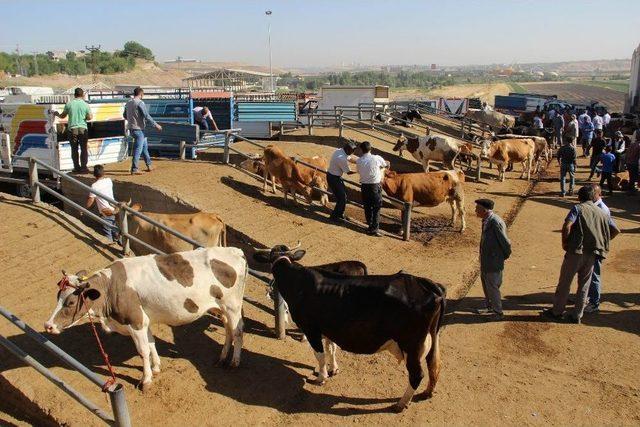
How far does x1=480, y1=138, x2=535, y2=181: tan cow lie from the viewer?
19.5 metres

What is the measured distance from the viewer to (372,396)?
613 cm

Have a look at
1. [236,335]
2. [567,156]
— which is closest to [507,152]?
[567,156]

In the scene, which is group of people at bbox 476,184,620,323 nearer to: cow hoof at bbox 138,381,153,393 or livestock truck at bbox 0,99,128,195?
cow hoof at bbox 138,381,153,393

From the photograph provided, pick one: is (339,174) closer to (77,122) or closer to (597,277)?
(77,122)

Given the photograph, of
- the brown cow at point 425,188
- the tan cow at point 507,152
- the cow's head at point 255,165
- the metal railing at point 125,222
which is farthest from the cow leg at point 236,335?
the tan cow at point 507,152

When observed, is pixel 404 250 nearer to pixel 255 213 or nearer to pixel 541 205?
pixel 255 213

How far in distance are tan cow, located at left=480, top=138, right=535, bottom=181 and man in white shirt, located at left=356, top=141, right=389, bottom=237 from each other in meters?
8.83

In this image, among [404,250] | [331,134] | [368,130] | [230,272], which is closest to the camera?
[230,272]

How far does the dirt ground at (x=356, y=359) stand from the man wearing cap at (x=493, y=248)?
1.76 ft

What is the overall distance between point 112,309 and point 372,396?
9.92ft

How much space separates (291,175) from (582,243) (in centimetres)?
667

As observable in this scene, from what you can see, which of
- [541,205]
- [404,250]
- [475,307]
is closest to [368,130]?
[541,205]

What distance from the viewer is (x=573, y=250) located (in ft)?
25.3

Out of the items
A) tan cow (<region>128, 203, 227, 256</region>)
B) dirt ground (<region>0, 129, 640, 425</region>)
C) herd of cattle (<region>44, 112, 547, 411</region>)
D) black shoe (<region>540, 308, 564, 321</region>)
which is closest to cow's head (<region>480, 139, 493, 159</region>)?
dirt ground (<region>0, 129, 640, 425</region>)
